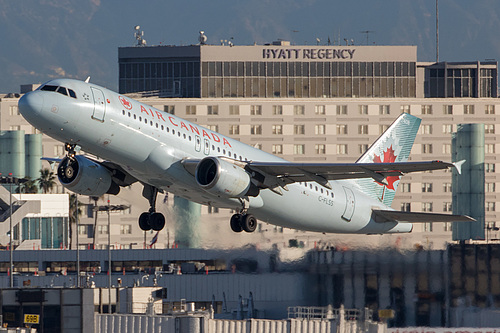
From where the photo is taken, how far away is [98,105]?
52625 mm

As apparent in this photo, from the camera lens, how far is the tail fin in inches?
2776

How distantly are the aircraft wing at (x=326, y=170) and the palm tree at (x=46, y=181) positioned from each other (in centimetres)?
9042

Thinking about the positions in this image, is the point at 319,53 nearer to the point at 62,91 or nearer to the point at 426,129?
the point at 426,129

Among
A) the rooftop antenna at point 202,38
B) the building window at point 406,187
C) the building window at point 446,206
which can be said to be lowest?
the building window at point 446,206

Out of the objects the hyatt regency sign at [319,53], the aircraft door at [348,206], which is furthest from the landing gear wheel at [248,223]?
the hyatt regency sign at [319,53]

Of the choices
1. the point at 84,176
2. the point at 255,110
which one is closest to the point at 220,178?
the point at 84,176

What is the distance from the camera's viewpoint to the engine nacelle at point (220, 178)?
55812mm

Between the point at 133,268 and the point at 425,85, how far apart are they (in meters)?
82.6

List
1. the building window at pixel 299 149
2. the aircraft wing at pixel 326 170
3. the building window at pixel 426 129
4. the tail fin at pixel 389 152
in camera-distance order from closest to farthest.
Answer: the aircraft wing at pixel 326 170
the tail fin at pixel 389 152
the building window at pixel 299 149
the building window at pixel 426 129

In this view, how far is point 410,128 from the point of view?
75.9m

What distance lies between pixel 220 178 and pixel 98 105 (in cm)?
745

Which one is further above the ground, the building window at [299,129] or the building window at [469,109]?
the building window at [469,109]

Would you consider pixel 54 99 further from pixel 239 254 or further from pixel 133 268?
pixel 133 268

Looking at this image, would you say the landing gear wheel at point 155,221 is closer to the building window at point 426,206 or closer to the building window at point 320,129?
the building window at point 320,129
